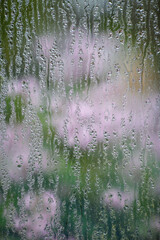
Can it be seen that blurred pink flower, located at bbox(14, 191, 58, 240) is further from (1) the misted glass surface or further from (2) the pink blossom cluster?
(2) the pink blossom cluster

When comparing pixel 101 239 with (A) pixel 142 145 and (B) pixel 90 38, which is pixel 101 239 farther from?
(B) pixel 90 38

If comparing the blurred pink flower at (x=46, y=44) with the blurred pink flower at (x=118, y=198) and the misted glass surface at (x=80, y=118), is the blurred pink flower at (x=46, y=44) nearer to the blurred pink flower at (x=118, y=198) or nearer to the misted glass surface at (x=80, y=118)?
the misted glass surface at (x=80, y=118)

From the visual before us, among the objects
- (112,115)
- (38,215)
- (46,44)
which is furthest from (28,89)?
(38,215)

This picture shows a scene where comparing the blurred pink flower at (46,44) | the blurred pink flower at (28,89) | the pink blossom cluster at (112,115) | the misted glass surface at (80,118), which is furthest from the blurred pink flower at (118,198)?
the blurred pink flower at (46,44)

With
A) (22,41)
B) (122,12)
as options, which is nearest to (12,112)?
(22,41)

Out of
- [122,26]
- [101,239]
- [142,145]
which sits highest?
[122,26]

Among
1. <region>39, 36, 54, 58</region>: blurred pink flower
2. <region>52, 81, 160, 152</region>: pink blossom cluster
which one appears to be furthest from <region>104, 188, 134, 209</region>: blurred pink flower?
<region>39, 36, 54, 58</region>: blurred pink flower

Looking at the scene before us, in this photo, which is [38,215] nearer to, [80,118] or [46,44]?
[80,118]
